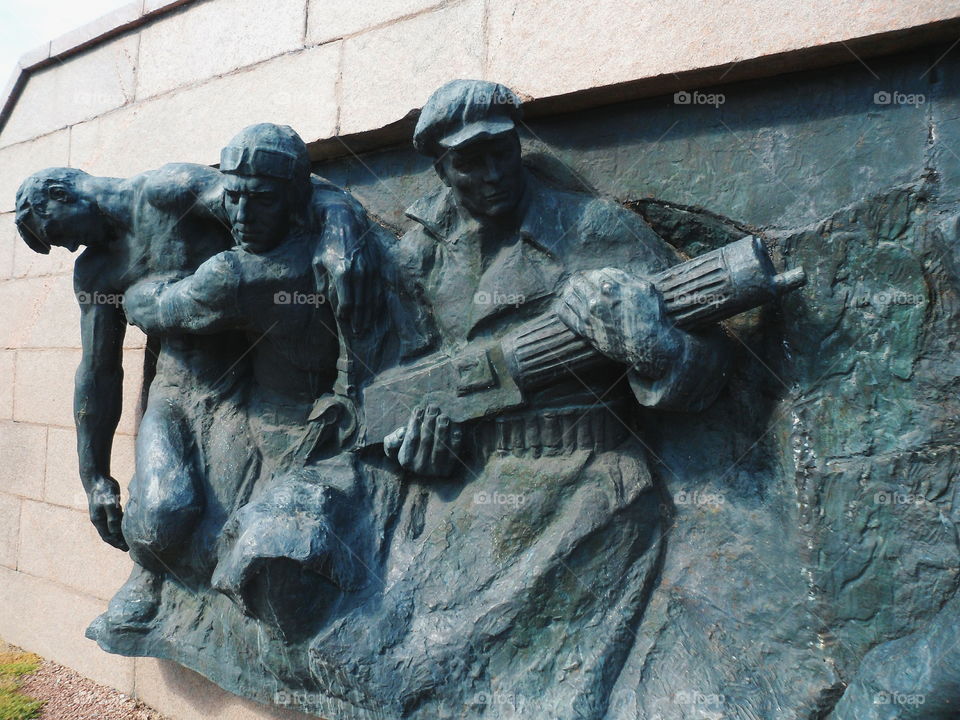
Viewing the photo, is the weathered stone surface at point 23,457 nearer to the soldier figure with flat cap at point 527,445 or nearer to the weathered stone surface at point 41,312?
the weathered stone surface at point 41,312

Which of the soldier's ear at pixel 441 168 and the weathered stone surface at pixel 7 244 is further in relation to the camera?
the weathered stone surface at pixel 7 244

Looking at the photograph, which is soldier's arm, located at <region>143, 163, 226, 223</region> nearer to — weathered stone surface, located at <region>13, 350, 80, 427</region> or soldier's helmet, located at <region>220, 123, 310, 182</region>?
soldier's helmet, located at <region>220, 123, 310, 182</region>

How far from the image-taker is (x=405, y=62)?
3.07 meters

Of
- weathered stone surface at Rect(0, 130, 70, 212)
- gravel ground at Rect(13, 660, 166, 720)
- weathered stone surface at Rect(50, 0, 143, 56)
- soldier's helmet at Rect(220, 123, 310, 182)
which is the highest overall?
weathered stone surface at Rect(50, 0, 143, 56)

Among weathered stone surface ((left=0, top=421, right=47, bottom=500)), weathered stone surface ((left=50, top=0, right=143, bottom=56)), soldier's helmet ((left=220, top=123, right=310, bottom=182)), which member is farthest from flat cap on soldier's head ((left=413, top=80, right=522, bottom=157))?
weathered stone surface ((left=0, top=421, right=47, bottom=500))

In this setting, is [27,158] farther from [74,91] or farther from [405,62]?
[405,62]

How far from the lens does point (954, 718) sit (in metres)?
1.84

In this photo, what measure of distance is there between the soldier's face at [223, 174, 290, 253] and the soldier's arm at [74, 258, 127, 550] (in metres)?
1.00

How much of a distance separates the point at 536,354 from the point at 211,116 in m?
2.26

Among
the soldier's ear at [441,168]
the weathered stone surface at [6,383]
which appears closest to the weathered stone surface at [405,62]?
the soldier's ear at [441,168]

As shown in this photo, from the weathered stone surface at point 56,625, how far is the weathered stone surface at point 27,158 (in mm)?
2201

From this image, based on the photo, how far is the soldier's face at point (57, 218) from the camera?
306cm

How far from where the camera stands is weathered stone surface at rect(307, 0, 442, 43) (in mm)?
3125

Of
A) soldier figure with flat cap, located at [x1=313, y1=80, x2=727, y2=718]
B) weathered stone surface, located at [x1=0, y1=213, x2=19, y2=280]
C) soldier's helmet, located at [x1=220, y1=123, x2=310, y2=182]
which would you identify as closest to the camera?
soldier figure with flat cap, located at [x1=313, y1=80, x2=727, y2=718]
